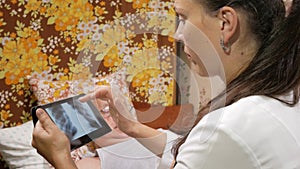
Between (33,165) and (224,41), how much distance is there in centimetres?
155

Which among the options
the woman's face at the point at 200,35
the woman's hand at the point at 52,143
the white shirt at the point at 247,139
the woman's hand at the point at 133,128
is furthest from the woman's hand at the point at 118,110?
the white shirt at the point at 247,139

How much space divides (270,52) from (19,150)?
5.57 ft

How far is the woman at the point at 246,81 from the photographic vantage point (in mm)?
867

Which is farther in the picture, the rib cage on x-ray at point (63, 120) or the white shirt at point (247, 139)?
the rib cage on x-ray at point (63, 120)

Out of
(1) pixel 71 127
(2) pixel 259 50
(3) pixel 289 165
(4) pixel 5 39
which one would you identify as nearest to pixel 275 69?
(2) pixel 259 50

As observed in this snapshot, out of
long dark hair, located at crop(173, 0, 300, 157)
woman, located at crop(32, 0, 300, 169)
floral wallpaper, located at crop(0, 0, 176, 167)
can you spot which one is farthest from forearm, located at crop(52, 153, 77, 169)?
floral wallpaper, located at crop(0, 0, 176, 167)

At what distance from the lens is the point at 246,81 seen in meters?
0.95

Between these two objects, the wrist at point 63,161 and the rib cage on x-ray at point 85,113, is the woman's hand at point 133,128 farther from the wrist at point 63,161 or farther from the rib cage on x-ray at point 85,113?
the wrist at point 63,161

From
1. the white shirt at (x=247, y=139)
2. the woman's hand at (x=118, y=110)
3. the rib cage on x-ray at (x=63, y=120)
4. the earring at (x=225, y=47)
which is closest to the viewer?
the white shirt at (x=247, y=139)

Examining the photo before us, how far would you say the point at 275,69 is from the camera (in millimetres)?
944

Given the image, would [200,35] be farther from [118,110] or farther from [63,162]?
[118,110]

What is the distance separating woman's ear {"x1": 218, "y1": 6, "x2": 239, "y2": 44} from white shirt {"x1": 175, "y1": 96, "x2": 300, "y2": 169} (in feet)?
0.46

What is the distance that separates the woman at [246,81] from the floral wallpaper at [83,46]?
1577 mm

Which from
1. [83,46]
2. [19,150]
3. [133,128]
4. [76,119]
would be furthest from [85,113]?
[83,46]
